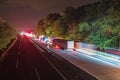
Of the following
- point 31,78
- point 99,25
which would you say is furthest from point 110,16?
point 31,78

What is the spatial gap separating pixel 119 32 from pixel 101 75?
41.2 feet

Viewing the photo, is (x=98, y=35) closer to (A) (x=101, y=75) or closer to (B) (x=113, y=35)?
(B) (x=113, y=35)

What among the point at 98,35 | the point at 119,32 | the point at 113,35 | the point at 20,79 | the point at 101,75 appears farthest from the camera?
the point at 98,35

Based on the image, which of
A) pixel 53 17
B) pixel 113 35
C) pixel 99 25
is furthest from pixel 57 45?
pixel 53 17

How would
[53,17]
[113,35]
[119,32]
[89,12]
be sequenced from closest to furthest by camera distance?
1. [119,32]
2. [113,35]
3. [89,12]
4. [53,17]

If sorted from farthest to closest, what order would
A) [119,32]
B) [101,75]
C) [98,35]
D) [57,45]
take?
[57,45] < [98,35] < [119,32] < [101,75]

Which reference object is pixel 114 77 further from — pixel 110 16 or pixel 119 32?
pixel 110 16

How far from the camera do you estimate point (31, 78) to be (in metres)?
17.2

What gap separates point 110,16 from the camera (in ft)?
101

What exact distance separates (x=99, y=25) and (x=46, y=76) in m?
19.7

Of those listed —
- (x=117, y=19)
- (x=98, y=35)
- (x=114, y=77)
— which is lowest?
(x=114, y=77)

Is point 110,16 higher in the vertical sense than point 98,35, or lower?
higher

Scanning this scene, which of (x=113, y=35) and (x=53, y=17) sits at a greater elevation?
(x=53, y=17)

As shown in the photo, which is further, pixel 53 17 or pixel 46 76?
pixel 53 17
